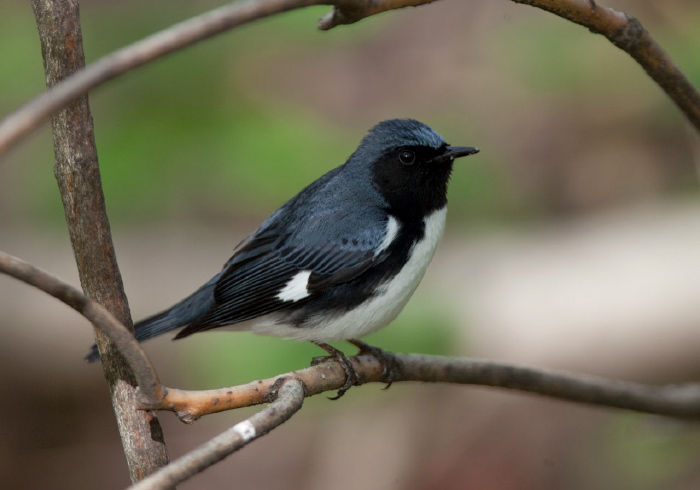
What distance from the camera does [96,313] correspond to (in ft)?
5.15

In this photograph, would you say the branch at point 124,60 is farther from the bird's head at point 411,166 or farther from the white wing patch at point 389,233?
the bird's head at point 411,166

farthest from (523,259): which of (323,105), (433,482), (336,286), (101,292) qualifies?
(101,292)

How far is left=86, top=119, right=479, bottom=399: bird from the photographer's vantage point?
3039 mm

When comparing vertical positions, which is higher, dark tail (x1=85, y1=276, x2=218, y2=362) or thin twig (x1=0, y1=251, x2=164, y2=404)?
dark tail (x1=85, y1=276, x2=218, y2=362)

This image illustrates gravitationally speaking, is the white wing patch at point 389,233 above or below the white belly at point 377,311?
above

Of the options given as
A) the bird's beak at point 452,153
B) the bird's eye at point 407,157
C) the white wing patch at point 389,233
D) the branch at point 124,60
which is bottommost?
the white wing patch at point 389,233

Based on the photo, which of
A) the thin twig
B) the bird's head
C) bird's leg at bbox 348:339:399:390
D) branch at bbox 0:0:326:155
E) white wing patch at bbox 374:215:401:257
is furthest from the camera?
the bird's head

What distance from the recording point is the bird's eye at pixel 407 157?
3260 mm

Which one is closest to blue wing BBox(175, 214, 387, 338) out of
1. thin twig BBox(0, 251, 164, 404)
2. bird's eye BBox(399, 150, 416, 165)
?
bird's eye BBox(399, 150, 416, 165)

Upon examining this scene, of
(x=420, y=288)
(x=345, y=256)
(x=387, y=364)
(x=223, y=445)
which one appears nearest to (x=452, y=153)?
(x=345, y=256)

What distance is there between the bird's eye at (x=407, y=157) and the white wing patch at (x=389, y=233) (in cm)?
23

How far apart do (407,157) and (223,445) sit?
6.04 feet

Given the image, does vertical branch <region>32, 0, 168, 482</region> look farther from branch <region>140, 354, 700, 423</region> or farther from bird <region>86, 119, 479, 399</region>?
bird <region>86, 119, 479, 399</region>

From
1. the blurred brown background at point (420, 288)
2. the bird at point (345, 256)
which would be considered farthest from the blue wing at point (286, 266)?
the blurred brown background at point (420, 288)
